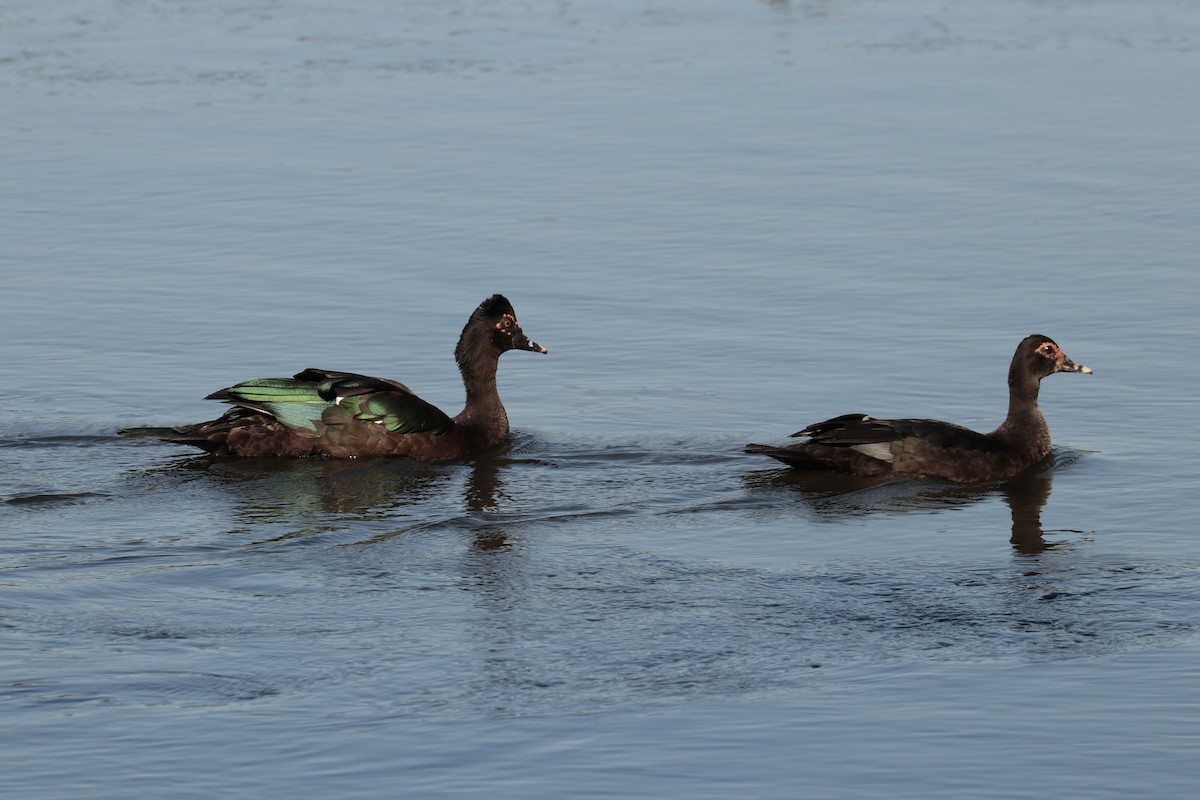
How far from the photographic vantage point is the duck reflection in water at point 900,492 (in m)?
12.1

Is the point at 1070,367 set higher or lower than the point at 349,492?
higher

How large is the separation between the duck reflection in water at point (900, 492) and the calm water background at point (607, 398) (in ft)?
0.19

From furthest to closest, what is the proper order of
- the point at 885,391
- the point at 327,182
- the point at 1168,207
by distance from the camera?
the point at 327,182 < the point at 1168,207 < the point at 885,391

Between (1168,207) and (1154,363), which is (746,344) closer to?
(1154,363)

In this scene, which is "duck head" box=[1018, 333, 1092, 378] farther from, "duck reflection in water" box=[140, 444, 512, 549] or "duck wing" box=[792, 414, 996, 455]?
"duck reflection in water" box=[140, 444, 512, 549]

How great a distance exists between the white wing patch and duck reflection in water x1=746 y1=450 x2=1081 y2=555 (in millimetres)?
155

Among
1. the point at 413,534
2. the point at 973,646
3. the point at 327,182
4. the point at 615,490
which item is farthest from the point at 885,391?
the point at 327,182

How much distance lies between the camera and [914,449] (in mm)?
12562

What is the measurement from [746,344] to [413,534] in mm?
4462

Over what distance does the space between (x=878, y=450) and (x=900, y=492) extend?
11.2 inches

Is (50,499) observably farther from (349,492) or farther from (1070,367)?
(1070,367)

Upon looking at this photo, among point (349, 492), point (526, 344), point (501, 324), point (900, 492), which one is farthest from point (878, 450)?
point (349, 492)

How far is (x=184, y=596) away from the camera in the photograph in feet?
32.8

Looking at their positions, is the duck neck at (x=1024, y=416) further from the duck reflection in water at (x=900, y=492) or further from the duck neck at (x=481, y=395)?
the duck neck at (x=481, y=395)
